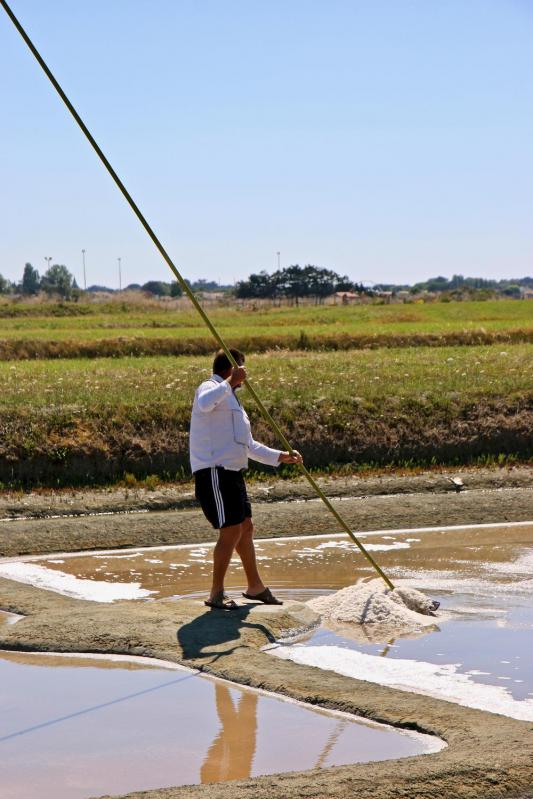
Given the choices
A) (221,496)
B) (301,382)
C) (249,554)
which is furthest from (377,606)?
(301,382)

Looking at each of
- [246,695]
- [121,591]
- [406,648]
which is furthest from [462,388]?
[246,695]

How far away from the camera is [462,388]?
60.1 ft

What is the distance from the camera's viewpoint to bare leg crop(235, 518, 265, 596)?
868 centimetres

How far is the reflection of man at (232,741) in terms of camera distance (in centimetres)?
569

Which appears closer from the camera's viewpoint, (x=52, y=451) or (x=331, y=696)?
(x=331, y=696)

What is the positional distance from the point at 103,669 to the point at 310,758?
199 centimetres

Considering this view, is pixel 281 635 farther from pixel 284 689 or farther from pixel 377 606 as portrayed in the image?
pixel 284 689

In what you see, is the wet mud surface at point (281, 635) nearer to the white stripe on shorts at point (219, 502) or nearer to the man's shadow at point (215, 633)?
the man's shadow at point (215, 633)

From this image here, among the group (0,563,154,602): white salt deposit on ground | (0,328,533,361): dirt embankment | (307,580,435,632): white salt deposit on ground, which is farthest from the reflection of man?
(0,328,533,361): dirt embankment

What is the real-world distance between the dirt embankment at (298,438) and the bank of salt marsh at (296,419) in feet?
0.04

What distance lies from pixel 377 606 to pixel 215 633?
1198mm

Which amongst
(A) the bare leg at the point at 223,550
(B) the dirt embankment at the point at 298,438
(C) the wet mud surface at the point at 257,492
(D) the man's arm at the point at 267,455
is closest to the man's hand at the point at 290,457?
(D) the man's arm at the point at 267,455

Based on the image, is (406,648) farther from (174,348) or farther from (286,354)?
(174,348)

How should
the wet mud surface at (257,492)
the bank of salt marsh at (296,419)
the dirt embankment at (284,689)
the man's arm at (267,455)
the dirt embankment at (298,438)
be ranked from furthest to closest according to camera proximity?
the bank of salt marsh at (296,419) → the dirt embankment at (298,438) → the wet mud surface at (257,492) → the man's arm at (267,455) → the dirt embankment at (284,689)
